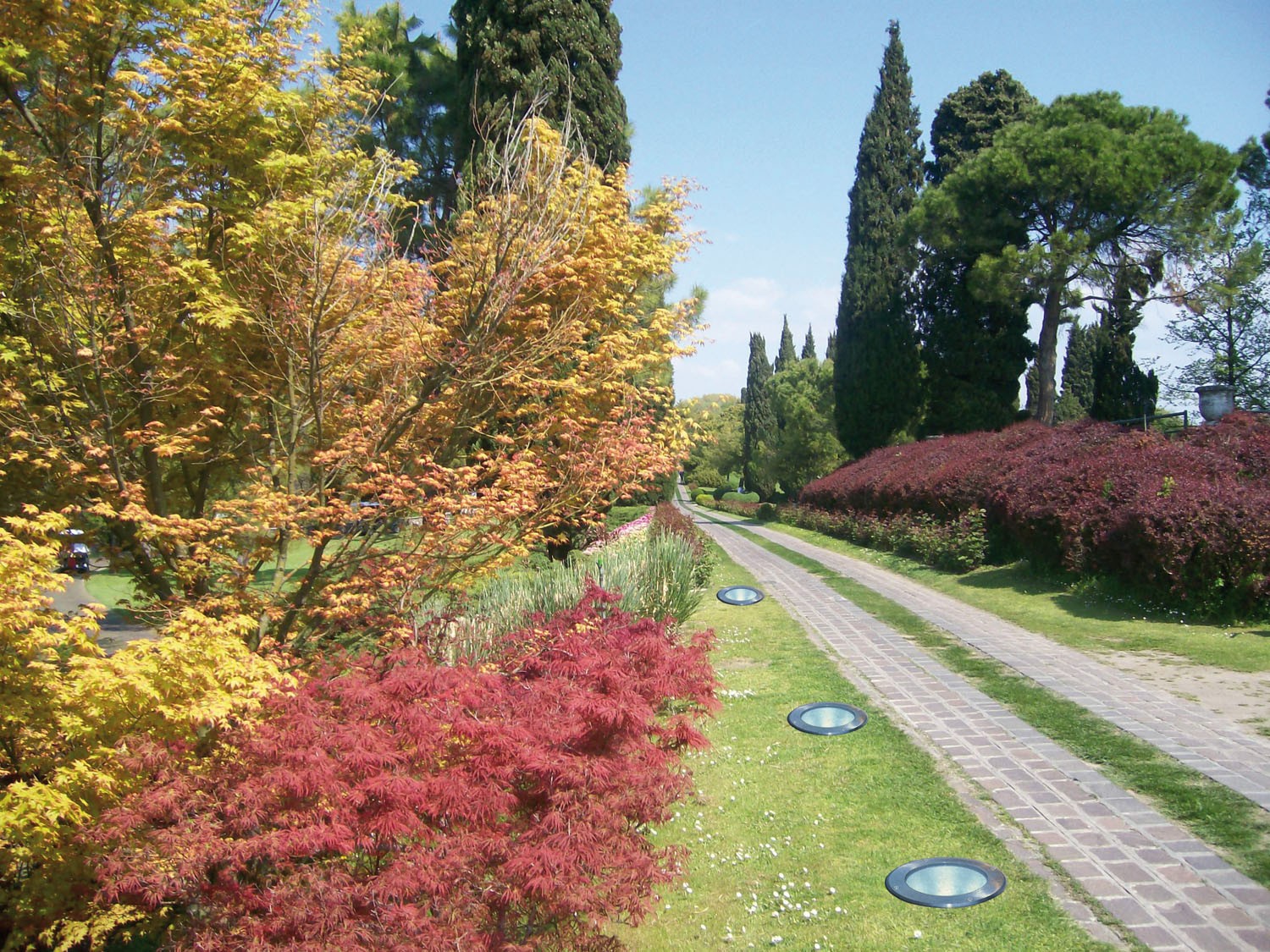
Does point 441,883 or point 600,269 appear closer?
point 441,883

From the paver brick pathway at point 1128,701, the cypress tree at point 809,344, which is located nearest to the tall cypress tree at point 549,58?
the paver brick pathway at point 1128,701

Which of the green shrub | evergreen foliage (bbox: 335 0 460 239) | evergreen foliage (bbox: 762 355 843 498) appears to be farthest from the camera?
evergreen foliage (bbox: 762 355 843 498)

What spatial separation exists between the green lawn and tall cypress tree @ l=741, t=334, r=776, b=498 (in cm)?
3888

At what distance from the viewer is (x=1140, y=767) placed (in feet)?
16.7

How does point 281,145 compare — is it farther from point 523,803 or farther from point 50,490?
point 523,803

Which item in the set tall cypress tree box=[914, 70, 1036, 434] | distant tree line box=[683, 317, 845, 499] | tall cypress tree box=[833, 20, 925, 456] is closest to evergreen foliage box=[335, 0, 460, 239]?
distant tree line box=[683, 317, 845, 499]

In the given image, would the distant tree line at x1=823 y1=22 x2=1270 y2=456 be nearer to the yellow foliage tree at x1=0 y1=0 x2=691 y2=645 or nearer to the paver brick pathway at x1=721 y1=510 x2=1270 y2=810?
the paver brick pathway at x1=721 y1=510 x2=1270 y2=810

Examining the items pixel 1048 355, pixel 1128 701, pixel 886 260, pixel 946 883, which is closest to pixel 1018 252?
pixel 1048 355

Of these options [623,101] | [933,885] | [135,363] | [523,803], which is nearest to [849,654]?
[933,885]

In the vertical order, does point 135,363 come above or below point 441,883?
above

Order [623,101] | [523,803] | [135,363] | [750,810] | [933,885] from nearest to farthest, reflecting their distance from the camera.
A: [523,803], [933,885], [750,810], [135,363], [623,101]

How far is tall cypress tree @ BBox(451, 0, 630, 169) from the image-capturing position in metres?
12.1

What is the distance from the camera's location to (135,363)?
588cm

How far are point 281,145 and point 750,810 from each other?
19.3ft
